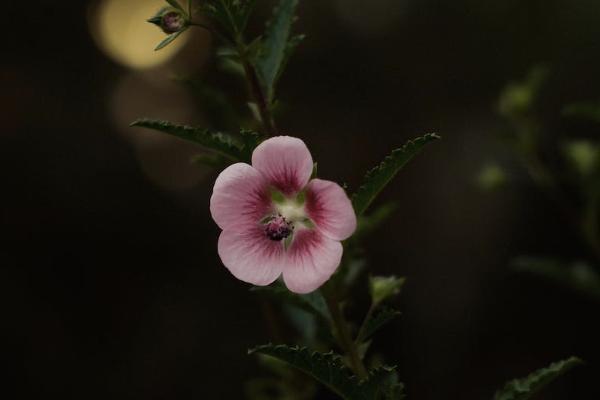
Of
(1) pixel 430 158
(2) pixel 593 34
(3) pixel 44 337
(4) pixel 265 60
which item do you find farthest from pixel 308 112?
(4) pixel 265 60

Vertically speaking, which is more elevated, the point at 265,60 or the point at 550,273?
the point at 265,60

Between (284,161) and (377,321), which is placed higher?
(284,161)

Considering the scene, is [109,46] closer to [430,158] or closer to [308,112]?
[308,112]

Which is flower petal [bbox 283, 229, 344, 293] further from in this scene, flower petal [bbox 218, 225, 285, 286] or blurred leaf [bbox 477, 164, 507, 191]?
blurred leaf [bbox 477, 164, 507, 191]

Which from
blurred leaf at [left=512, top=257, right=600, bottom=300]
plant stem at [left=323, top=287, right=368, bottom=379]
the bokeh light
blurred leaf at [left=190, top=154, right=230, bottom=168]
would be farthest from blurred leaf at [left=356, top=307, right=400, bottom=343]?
the bokeh light

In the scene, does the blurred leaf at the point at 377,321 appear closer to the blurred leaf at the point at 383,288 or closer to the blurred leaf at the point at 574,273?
the blurred leaf at the point at 383,288

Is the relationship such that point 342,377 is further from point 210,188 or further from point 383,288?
point 210,188

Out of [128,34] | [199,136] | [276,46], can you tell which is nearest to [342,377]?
[199,136]
